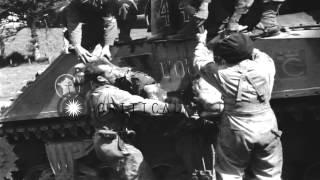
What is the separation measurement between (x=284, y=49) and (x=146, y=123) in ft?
6.84

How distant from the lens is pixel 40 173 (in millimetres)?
10781

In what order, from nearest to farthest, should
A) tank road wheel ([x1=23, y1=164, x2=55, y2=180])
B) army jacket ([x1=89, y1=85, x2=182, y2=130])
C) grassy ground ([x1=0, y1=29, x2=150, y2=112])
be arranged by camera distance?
army jacket ([x1=89, y1=85, x2=182, y2=130])
tank road wheel ([x1=23, y1=164, x2=55, y2=180])
grassy ground ([x1=0, y1=29, x2=150, y2=112])

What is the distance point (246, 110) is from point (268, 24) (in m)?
2.27

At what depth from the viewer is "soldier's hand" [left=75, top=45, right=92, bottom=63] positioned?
9.31 metres

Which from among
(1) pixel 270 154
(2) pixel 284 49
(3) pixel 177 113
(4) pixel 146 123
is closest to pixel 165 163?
(4) pixel 146 123

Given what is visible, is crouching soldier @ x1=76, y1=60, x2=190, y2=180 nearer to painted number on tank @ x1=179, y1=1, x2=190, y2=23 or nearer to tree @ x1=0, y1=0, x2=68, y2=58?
painted number on tank @ x1=179, y1=1, x2=190, y2=23

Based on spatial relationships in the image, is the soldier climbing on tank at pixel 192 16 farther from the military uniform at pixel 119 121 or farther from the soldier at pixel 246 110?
the soldier at pixel 246 110

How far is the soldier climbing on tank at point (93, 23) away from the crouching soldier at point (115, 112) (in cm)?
117

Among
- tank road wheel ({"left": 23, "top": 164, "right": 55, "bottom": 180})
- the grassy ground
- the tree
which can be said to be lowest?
the grassy ground

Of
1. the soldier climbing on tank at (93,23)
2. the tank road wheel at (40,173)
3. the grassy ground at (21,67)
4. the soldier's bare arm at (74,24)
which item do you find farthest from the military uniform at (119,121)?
the grassy ground at (21,67)

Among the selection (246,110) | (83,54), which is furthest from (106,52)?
(246,110)

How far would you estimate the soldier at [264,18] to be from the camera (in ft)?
28.1

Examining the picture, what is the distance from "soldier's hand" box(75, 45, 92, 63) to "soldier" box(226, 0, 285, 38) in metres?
1.99

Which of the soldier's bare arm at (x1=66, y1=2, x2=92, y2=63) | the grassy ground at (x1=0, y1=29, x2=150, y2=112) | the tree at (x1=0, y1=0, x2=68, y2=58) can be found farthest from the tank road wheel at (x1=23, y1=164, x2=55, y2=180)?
the tree at (x1=0, y1=0, x2=68, y2=58)
